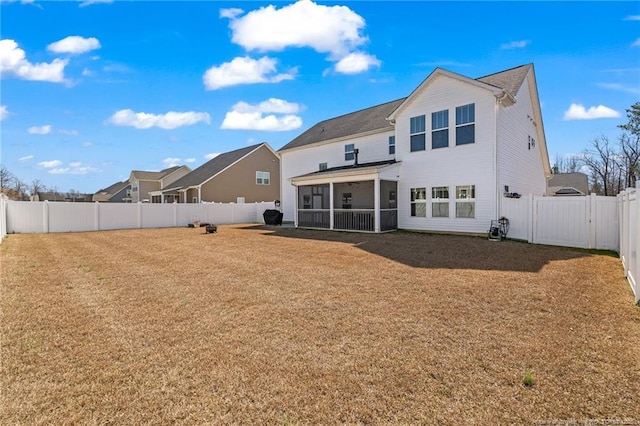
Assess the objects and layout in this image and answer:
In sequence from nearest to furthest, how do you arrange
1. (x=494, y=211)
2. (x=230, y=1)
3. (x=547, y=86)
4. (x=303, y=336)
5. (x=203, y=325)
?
(x=303, y=336) < (x=203, y=325) < (x=230, y=1) < (x=494, y=211) < (x=547, y=86)

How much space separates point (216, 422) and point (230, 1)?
476 inches

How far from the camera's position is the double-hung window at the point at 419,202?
15.2m

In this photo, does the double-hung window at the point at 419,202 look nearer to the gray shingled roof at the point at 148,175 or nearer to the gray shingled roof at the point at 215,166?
the gray shingled roof at the point at 215,166

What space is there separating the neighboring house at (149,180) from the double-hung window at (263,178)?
14.8 metres

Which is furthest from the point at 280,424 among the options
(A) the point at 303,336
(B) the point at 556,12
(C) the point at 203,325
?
(B) the point at 556,12

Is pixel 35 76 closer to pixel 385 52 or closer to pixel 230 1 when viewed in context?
pixel 230 1

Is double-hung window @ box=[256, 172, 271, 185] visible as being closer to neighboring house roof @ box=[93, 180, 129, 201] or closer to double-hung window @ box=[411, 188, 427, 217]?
double-hung window @ box=[411, 188, 427, 217]

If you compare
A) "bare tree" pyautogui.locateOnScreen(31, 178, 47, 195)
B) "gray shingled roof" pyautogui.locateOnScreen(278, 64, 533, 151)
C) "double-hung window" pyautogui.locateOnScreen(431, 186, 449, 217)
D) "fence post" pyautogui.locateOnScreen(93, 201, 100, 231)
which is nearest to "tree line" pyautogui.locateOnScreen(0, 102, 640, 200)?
"fence post" pyautogui.locateOnScreen(93, 201, 100, 231)

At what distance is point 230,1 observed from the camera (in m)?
10.5

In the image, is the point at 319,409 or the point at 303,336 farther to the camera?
the point at 303,336

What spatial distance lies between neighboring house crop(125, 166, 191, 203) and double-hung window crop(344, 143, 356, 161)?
1130 inches

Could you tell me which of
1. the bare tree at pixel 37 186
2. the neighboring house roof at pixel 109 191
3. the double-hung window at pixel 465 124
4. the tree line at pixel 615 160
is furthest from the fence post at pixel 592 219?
the bare tree at pixel 37 186

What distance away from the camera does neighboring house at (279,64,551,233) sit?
43.6 ft

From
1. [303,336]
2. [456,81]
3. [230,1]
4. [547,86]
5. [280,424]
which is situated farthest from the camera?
[547,86]
